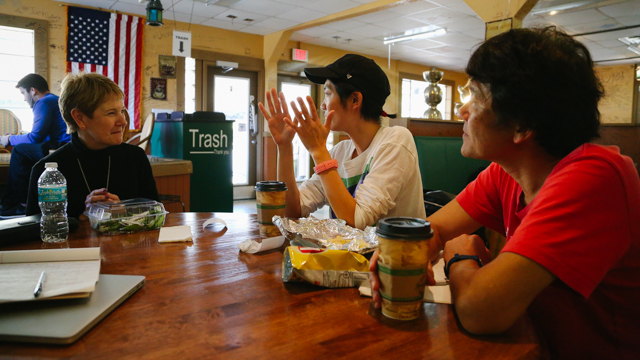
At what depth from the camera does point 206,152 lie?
4.18m

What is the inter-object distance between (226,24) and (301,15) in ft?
4.46

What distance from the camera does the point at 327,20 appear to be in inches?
256

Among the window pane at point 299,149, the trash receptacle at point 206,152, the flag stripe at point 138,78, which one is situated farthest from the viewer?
the window pane at point 299,149

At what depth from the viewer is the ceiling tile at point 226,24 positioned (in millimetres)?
6770

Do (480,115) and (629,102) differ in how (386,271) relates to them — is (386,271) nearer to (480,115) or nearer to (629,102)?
(480,115)

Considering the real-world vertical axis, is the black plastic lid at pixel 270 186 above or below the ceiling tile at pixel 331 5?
below

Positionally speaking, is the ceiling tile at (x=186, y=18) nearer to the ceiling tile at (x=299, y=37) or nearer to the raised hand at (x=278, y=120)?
the ceiling tile at (x=299, y=37)

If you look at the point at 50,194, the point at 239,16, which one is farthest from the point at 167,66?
the point at 50,194

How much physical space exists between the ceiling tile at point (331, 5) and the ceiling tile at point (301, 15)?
17cm

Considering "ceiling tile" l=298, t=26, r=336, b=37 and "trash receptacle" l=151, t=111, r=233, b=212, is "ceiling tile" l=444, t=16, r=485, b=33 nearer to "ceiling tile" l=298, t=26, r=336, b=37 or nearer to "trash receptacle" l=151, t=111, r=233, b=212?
"ceiling tile" l=298, t=26, r=336, b=37

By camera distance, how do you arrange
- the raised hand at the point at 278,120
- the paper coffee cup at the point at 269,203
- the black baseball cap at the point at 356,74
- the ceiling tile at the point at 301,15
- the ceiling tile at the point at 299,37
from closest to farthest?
the paper coffee cup at the point at 269,203, the raised hand at the point at 278,120, the black baseball cap at the point at 356,74, the ceiling tile at the point at 301,15, the ceiling tile at the point at 299,37

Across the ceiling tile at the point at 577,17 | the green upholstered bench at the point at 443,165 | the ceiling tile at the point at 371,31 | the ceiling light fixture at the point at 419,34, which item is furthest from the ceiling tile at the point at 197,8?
the ceiling tile at the point at 577,17

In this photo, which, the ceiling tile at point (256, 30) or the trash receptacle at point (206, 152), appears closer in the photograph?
the trash receptacle at point (206, 152)

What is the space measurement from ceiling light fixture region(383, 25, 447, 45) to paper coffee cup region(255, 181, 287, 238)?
6662mm
